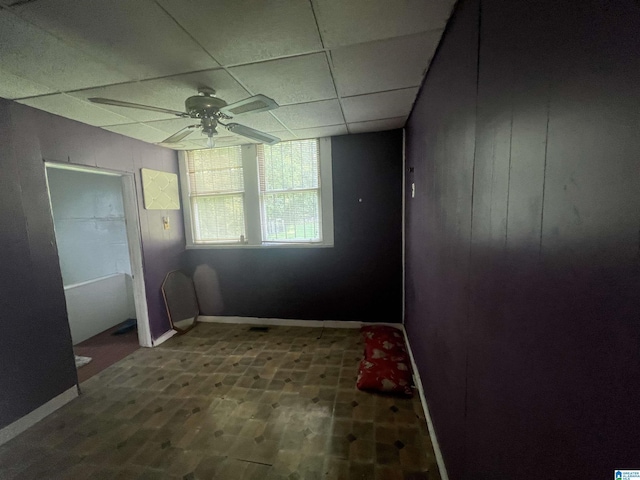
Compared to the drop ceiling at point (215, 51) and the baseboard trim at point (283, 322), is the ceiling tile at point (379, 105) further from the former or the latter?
the baseboard trim at point (283, 322)

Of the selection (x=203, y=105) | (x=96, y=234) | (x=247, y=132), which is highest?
(x=203, y=105)

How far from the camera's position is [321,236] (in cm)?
368

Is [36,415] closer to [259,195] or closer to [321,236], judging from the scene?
[259,195]

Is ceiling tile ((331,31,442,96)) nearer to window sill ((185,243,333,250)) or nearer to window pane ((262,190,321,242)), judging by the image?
window pane ((262,190,321,242))

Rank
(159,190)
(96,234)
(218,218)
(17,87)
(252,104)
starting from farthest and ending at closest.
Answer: (96,234)
(218,218)
(159,190)
(17,87)
(252,104)

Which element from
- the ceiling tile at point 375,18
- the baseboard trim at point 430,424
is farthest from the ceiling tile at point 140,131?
the baseboard trim at point 430,424

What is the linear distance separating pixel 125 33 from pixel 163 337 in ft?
11.7

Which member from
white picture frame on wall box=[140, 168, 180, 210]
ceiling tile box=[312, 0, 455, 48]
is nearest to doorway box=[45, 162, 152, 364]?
white picture frame on wall box=[140, 168, 180, 210]

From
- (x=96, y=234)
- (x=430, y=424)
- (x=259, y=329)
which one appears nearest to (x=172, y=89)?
(x=259, y=329)

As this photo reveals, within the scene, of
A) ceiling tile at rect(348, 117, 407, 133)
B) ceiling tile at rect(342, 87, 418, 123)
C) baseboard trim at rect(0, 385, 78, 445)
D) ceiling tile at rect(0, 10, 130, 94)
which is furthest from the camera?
ceiling tile at rect(348, 117, 407, 133)

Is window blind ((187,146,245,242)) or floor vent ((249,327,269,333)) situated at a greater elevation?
window blind ((187,146,245,242))

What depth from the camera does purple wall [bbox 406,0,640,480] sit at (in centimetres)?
43

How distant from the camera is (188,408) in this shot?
87.5 inches

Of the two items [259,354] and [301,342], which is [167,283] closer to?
[259,354]
